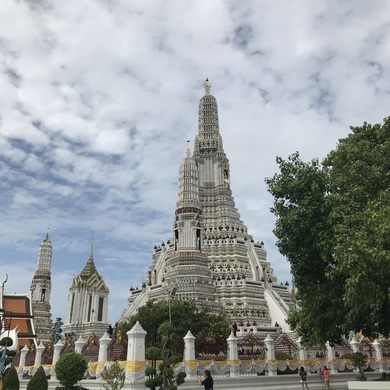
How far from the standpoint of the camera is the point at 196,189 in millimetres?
59094

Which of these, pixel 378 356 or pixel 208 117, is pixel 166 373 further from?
pixel 208 117

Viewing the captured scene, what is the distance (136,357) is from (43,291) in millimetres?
50982

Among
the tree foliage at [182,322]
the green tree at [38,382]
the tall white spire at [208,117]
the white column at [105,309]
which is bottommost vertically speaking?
the green tree at [38,382]

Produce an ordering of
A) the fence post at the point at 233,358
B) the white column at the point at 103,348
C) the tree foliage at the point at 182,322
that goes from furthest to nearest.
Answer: the tree foliage at the point at 182,322, the fence post at the point at 233,358, the white column at the point at 103,348

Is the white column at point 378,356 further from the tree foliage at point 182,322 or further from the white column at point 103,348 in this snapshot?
the white column at point 103,348

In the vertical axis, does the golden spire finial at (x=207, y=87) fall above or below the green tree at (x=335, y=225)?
above

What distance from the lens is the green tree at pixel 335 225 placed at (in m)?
16.1

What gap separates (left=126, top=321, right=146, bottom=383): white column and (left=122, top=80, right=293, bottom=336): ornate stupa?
24.2m

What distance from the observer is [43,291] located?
65938 mm

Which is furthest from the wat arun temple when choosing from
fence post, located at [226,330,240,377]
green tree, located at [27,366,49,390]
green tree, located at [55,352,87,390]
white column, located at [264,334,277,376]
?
green tree, located at [27,366,49,390]

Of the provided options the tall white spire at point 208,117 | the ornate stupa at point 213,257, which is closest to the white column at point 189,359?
the ornate stupa at point 213,257

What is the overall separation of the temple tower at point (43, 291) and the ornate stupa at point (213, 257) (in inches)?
439

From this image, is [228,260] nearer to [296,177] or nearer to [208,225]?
[208,225]

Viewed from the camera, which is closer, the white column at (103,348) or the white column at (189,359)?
the white column at (189,359)
